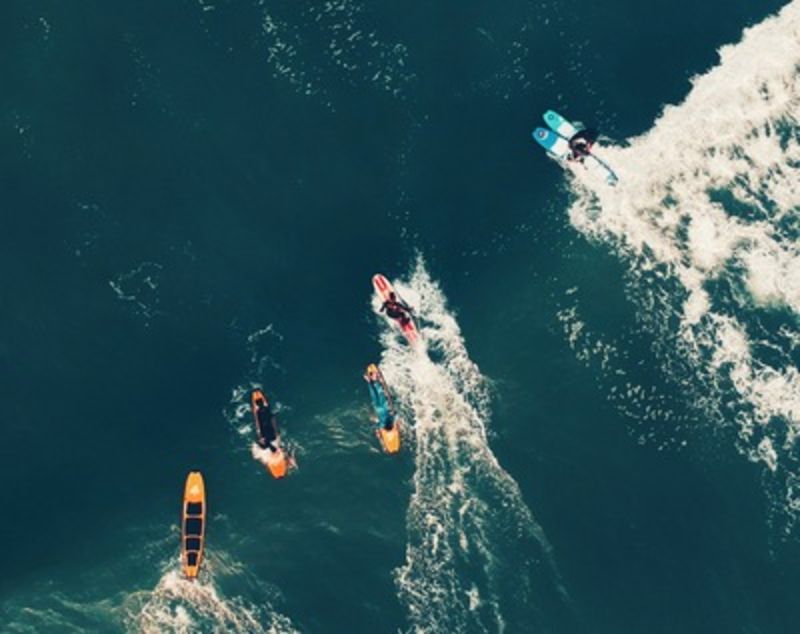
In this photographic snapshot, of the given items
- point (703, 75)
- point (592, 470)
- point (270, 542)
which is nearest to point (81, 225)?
point (270, 542)

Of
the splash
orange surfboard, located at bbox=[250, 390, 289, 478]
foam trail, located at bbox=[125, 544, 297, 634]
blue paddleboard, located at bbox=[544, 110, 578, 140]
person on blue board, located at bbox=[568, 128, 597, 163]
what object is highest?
the splash

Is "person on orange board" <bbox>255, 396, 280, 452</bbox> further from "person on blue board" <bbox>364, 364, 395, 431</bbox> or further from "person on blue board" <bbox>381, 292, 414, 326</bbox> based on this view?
"person on blue board" <bbox>381, 292, 414, 326</bbox>

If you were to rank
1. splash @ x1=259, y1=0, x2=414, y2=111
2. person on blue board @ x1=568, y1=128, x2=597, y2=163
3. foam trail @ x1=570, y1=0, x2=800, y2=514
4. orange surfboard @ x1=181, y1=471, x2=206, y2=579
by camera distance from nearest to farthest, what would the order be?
orange surfboard @ x1=181, y1=471, x2=206, y2=579
foam trail @ x1=570, y1=0, x2=800, y2=514
person on blue board @ x1=568, y1=128, x2=597, y2=163
splash @ x1=259, y1=0, x2=414, y2=111

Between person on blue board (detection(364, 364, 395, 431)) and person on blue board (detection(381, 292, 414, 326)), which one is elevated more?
person on blue board (detection(381, 292, 414, 326))

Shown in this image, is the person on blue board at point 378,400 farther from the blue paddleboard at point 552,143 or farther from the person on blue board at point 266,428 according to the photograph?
the blue paddleboard at point 552,143

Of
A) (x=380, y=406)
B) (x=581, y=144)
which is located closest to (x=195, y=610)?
(x=380, y=406)

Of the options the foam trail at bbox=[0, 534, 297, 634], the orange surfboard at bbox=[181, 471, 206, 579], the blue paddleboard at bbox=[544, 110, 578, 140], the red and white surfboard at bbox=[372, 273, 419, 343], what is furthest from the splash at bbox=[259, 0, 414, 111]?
the foam trail at bbox=[0, 534, 297, 634]

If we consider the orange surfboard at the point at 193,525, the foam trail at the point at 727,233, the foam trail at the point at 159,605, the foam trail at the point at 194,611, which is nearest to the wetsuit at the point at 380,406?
the orange surfboard at the point at 193,525

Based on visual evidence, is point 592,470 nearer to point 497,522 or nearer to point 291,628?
point 497,522
